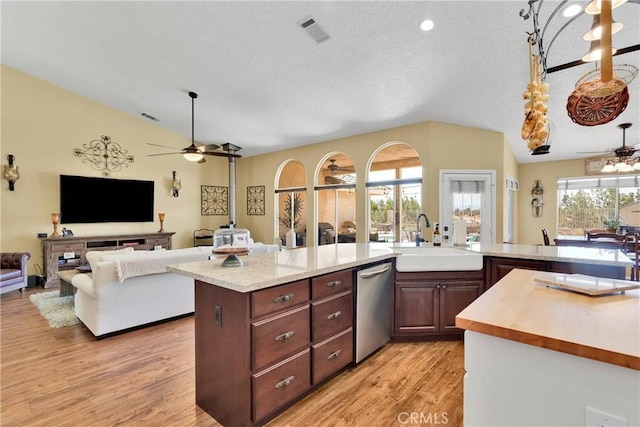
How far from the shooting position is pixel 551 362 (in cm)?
97

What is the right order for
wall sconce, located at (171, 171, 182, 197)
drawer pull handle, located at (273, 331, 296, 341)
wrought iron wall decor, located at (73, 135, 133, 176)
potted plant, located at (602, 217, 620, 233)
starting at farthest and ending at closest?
wall sconce, located at (171, 171, 182, 197), potted plant, located at (602, 217, 620, 233), wrought iron wall decor, located at (73, 135, 133, 176), drawer pull handle, located at (273, 331, 296, 341)

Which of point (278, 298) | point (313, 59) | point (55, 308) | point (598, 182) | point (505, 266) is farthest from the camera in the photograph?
point (598, 182)

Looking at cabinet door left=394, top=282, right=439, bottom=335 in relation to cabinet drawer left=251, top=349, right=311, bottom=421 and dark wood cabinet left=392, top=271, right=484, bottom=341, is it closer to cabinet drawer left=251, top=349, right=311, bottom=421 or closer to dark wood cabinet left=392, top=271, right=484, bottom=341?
dark wood cabinet left=392, top=271, right=484, bottom=341

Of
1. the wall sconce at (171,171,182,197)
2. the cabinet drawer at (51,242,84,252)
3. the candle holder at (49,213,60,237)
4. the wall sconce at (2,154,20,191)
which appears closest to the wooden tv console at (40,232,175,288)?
the cabinet drawer at (51,242,84,252)

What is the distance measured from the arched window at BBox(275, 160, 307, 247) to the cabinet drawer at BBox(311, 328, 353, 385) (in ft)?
17.2

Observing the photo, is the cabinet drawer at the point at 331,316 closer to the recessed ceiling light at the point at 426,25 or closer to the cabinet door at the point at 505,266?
the cabinet door at the point at 505,266

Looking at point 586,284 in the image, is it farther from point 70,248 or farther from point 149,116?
point 149,116

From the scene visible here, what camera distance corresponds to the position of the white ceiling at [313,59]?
10.3 feet

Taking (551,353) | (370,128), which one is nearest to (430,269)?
(551,353)

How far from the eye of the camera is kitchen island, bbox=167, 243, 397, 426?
171 centimetres

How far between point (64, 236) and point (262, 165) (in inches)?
182

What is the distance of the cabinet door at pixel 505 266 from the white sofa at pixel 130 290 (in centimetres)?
314

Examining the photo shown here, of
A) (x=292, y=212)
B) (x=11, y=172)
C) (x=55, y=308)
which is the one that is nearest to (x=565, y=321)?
(x=55, y=308)

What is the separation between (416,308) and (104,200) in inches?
259
